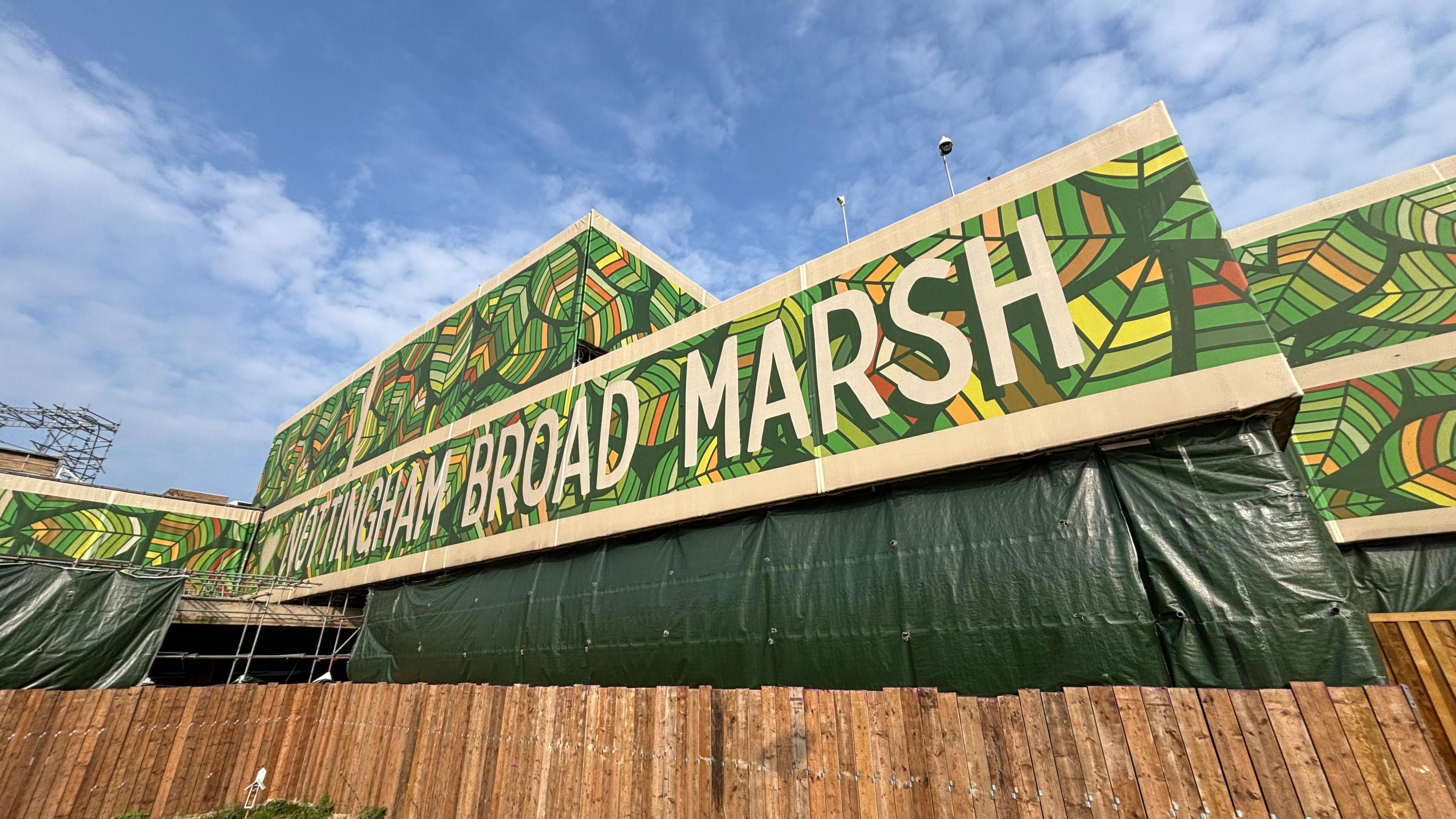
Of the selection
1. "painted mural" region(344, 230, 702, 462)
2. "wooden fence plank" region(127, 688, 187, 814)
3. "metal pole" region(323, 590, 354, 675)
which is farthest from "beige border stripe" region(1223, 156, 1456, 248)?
"metal pole" region(323, 590, 354, 675)

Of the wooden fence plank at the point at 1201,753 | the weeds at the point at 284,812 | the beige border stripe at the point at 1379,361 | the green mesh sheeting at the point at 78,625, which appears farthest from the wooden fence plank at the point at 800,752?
the green mesh sheeting at the point at 78,625

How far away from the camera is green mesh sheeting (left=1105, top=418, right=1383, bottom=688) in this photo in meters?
4.43

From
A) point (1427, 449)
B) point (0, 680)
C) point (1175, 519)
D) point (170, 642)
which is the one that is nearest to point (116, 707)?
point (0, 680)

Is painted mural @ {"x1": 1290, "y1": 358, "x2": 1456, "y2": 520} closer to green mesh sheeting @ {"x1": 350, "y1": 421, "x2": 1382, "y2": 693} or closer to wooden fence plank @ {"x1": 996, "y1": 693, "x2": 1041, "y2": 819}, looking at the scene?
green mesh sheeting @ {"x1": 350, "y1": 421, "x2": 1382, "y2": 693}

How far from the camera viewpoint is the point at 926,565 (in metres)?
6.21

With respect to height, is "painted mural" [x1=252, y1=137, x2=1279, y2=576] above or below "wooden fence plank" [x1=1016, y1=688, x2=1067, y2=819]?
above

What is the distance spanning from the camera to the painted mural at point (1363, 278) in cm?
815

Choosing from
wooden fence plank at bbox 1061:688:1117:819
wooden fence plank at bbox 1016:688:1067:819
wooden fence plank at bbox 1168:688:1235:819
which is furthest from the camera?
wooden fence plank at bbox 1016:688:1067:819

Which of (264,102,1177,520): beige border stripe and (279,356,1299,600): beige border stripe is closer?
(279,356,1299,600): beige border stripe

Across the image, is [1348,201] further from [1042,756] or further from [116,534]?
[116,534]

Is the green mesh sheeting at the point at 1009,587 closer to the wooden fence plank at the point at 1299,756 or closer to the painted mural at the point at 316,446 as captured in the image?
the wooden fence plank at the point at 1299,756

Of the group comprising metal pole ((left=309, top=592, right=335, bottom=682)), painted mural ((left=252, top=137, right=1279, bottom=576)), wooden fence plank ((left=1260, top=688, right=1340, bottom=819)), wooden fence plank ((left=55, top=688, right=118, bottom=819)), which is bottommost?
wooden fence plank ((left=55, top=688, right=118, bottom=819))

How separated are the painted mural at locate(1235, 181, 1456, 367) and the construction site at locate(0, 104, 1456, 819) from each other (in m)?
0.04

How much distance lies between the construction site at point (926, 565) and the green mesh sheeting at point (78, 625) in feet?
0.17
